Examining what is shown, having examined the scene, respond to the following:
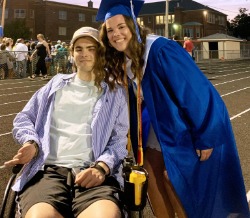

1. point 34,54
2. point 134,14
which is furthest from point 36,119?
point 34,54

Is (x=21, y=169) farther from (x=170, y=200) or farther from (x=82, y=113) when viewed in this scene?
(x=170, y=200)

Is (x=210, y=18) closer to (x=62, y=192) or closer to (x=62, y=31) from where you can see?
(x=62, y=31)

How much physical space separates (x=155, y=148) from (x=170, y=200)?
0.44 m

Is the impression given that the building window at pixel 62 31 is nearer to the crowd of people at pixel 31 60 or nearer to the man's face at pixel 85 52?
the crowd of people at pixel 31 60

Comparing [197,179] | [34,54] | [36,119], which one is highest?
[34,54]

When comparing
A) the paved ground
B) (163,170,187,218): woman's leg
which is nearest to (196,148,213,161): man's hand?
(163,170,187,218): woman's leg

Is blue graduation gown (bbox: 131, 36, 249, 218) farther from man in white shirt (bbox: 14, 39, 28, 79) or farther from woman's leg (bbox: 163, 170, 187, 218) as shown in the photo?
man in white shirt (bbox: 14, 39, 28, 79)

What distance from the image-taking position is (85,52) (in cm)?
303

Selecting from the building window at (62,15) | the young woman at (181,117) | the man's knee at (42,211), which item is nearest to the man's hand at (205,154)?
the young woman at (181,117)

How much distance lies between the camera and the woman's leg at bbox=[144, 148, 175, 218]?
3.01 metres

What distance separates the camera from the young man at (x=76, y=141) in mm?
2465

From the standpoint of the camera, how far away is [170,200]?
3.01m

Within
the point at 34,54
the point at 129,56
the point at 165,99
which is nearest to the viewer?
the point at 165,99

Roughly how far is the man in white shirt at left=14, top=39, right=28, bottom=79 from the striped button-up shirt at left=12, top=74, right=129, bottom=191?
16.1 m
